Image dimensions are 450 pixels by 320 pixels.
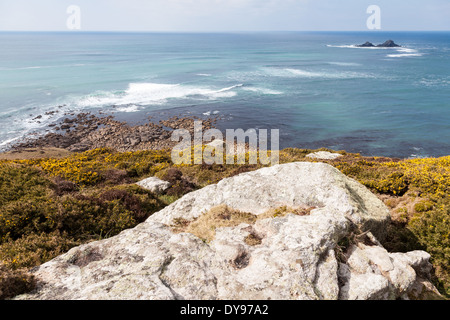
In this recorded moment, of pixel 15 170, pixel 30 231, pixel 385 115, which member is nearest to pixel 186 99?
pixel 385 115

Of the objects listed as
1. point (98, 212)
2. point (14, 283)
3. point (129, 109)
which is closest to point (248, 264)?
point (14, 283)

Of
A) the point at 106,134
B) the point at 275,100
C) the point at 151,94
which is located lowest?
the point at 106,134

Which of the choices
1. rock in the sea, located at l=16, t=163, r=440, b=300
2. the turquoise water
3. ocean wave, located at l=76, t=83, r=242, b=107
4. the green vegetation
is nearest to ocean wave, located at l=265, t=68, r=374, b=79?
the turquoise water

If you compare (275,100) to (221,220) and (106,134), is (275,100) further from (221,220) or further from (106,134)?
(221,220)

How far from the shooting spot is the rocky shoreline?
37.3 metres

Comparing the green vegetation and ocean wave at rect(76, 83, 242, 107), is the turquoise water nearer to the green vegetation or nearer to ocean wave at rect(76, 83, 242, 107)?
ocean wave at rect(76, 83, 242, 107)

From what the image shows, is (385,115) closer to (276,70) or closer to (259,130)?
(259,130)

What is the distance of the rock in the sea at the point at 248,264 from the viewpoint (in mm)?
4387

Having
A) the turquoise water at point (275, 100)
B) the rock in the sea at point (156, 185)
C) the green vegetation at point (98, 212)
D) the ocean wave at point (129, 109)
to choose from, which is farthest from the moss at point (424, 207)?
the ocean wave at point (129, 109)

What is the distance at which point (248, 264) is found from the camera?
4992 mm

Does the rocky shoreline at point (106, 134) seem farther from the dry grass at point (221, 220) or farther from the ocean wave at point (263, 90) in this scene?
the dry grass at point (221, 220)

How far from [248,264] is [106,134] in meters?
40.4

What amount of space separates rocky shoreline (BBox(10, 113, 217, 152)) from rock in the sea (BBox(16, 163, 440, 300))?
32.4 meters

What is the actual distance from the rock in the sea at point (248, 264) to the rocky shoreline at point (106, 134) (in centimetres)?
→ 3237
